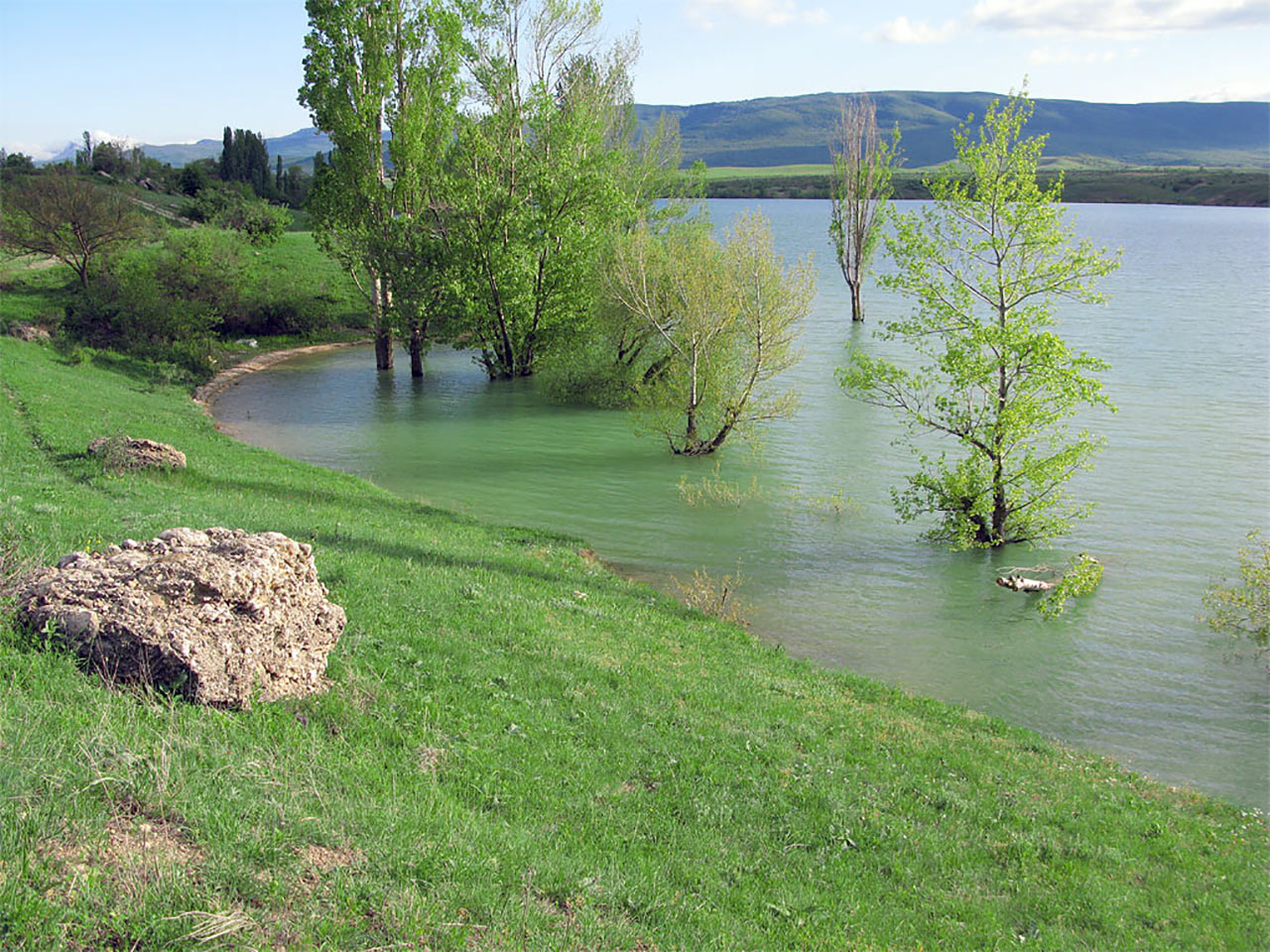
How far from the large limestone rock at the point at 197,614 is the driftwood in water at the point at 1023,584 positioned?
1634 centimetres

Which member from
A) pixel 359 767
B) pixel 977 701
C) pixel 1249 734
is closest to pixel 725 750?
pixel 359 767

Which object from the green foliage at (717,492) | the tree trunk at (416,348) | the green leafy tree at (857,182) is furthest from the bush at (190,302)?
the green leafy tree at (857,182)

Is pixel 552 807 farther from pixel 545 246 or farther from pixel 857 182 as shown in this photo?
pixel 857 182

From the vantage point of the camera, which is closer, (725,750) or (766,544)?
(725,750)

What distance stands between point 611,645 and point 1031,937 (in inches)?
298

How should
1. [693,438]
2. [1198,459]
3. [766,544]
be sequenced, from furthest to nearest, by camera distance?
1. [693,438]
2. [1198,459]
3. [766,544]

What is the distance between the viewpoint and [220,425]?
3578cm

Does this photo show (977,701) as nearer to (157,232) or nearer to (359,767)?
(359,767)

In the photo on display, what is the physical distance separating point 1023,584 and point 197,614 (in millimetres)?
18260

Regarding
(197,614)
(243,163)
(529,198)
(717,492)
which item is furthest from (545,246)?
(243,163)

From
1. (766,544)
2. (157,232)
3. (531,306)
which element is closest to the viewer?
(766,544)

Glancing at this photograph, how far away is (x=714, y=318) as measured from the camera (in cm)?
3175

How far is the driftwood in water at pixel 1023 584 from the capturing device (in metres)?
21.7

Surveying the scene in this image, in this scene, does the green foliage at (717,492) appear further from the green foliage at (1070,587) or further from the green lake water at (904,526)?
the green foliage at (1070,587)
